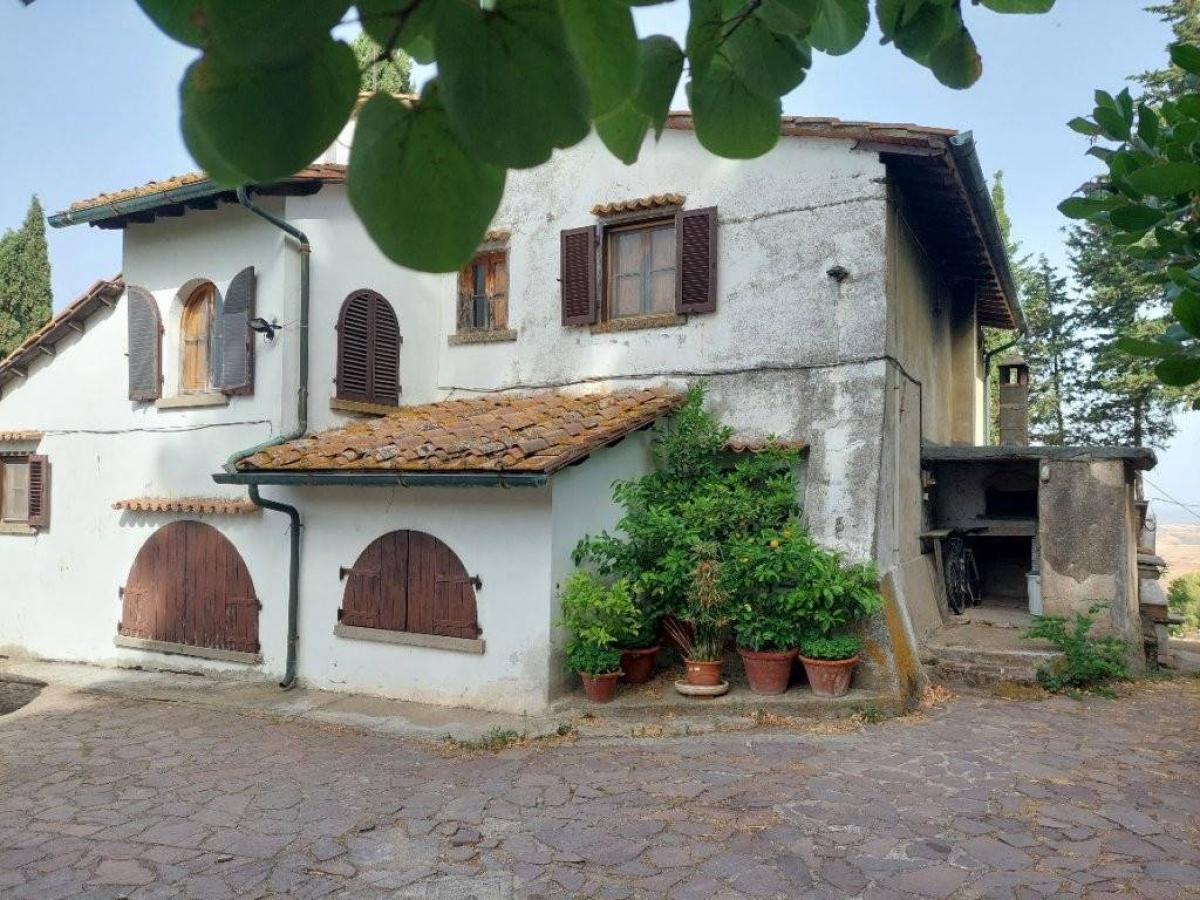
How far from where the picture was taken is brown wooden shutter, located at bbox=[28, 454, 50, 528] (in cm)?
988

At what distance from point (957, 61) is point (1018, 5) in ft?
0.47

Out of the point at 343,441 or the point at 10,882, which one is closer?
the point at 10,882

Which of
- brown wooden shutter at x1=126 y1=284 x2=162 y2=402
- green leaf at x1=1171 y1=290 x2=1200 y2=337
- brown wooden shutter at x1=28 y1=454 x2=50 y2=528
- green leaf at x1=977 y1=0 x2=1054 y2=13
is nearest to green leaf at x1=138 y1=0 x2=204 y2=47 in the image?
green leaf at x1=977 y1=0 x2=1054 y2=13

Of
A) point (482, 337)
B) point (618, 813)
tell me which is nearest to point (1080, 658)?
point (618, 813)

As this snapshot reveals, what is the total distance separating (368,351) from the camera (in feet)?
29.7

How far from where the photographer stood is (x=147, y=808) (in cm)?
520

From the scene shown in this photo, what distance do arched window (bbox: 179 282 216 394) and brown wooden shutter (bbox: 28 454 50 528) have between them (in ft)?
8.18

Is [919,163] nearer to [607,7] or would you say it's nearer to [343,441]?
[343,441]

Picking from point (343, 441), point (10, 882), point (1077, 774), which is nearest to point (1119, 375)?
point (1077, 774)

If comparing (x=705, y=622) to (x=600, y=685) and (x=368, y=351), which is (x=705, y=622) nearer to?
(x=600, y=685)

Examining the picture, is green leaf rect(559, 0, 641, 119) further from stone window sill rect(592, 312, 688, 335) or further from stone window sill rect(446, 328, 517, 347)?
stone window sill rect(446, 328, 517, 347)

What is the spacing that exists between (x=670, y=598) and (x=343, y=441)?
348 cm

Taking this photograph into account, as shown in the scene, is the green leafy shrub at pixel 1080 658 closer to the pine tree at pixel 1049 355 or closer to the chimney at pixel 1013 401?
the chimney at pixel 1013 401

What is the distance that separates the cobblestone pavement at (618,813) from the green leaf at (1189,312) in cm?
374
